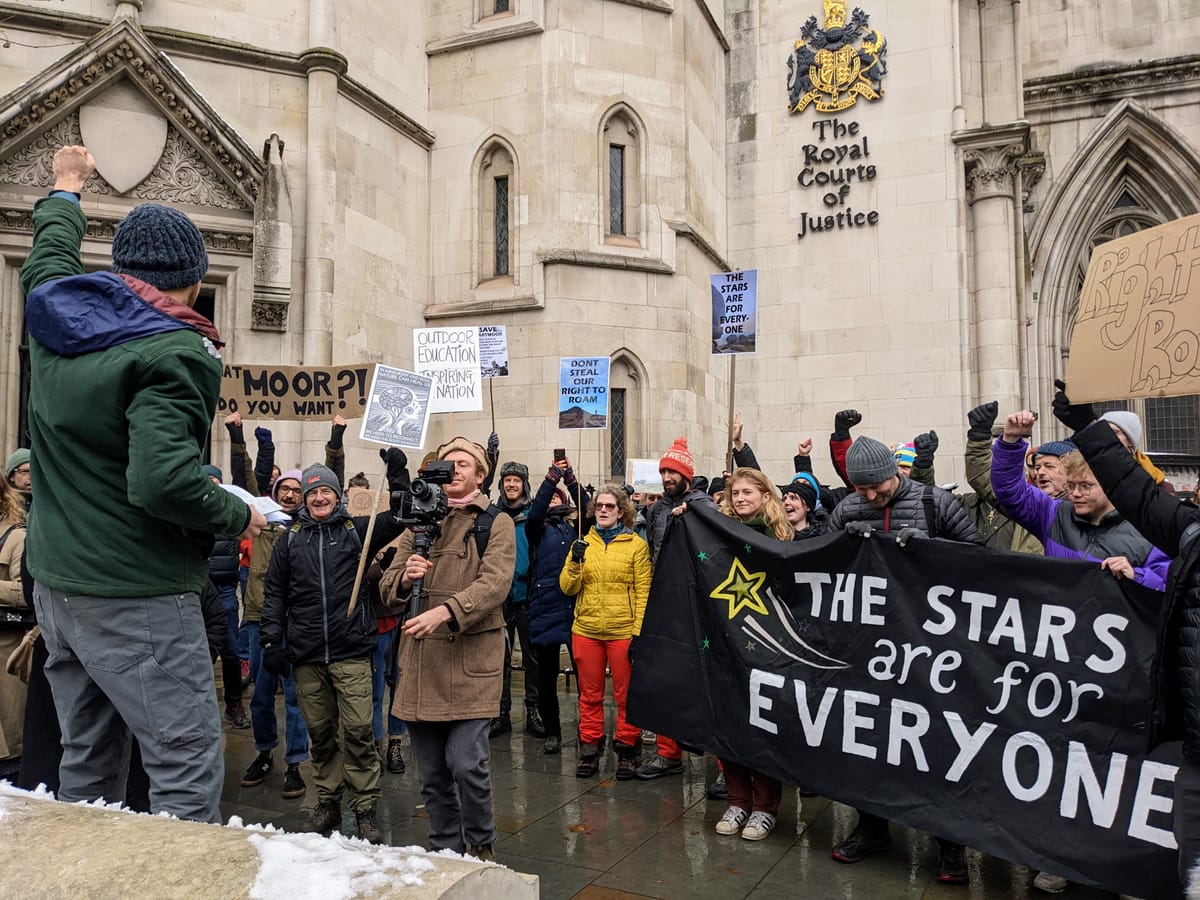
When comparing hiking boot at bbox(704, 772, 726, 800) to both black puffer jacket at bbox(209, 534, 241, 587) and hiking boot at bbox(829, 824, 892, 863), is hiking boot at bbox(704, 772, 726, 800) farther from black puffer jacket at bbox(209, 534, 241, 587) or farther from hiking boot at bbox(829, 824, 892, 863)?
black puffer jacket at bbox(209, 534, 241, 587)

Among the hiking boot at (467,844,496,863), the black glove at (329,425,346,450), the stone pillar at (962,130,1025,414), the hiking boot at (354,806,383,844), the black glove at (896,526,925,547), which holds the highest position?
the stone pillar at (962,130,1025,414)

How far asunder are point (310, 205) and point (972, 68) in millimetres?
11193

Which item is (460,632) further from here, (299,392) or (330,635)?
(299,392)

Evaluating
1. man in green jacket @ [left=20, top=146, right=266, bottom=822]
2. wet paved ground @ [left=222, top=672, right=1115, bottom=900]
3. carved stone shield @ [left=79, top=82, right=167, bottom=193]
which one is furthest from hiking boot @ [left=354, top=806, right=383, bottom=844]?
carved stone shield @ [left=79, top=82, right=167, bottom=193]

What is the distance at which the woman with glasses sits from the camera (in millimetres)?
3986

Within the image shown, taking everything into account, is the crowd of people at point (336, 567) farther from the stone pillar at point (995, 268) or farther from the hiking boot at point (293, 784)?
the stone pillar at point (995, 268)

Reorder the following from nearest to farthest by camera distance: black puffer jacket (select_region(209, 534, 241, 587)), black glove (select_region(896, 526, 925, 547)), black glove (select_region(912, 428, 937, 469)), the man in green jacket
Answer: the man in green jacket < black glove (select_region(896, 526, 925, 547)) < black glove (select_region(912, 428, 937, 469)) < black puffer jacket (select_region(209, 534, 241, 587))

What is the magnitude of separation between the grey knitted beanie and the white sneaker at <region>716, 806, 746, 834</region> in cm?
189

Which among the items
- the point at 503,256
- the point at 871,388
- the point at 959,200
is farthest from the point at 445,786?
the point at 959,200

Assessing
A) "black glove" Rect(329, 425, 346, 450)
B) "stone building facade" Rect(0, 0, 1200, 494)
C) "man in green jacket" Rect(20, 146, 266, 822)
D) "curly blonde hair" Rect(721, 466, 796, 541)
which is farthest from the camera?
"stone building facade" Rect(0, 0, 1200, 494)

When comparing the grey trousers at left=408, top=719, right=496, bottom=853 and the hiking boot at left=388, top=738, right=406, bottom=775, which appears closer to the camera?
the grey trousers at left=408, top=719, right=496, bottom=853

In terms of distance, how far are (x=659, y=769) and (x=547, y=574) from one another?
176cm

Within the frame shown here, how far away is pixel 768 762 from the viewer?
4660 mm

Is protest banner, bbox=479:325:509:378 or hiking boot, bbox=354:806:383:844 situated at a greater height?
protest banner, bbox=479:325:509:378
